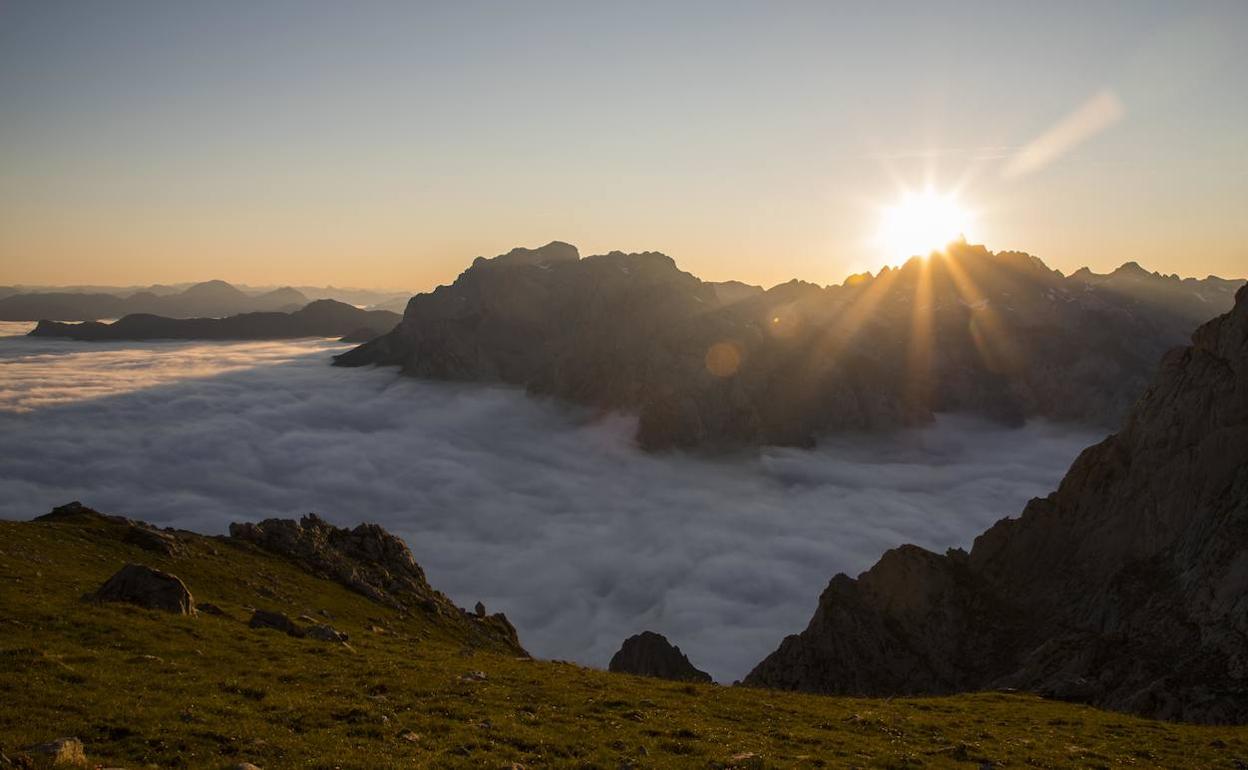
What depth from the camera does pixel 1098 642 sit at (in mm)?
65750

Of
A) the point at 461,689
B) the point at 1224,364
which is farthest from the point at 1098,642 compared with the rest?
the point at 461,689

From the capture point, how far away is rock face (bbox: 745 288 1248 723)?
6184 centimetres

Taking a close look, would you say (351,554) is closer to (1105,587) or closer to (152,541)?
(152,541)

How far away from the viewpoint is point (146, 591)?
37000mm

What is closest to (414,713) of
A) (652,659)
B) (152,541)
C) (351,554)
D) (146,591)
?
(146,591)

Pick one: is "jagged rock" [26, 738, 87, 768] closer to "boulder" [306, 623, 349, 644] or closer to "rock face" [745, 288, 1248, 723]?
"boulder" [306, 623, 349, 644]

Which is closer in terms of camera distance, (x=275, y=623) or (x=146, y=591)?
(x=146, y=591)

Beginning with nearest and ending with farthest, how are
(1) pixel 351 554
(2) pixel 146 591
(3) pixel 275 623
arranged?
(2) pixel 146 591 → (3) pixel 275 623 → (1) pixel 351 554

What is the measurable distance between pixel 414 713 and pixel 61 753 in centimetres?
1052

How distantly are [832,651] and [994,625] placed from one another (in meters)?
18.9

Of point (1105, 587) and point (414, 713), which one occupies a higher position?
point (414, 713)

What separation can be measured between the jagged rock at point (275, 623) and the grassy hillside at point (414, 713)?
0.87 m

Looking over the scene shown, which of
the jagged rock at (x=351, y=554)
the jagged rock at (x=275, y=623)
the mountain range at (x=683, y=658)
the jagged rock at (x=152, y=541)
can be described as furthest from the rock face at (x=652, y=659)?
the jagged rock at (x=275, y=623)

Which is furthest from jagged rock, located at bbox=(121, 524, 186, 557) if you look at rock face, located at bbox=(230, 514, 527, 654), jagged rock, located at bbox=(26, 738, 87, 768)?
jagged rock, located at bbox=(26, 738, 87, 768)
